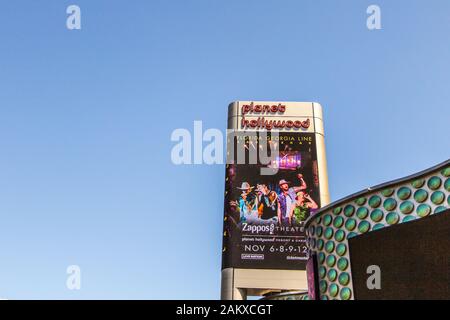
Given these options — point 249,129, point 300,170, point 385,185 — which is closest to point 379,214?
point 385,185

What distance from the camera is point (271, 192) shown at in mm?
49156

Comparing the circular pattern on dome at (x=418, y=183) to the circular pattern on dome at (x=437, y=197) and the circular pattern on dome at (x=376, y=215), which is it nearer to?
the circular pattern on dome at (x=437, y=197)

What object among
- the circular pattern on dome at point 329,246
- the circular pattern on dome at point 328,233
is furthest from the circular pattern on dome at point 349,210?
the circular pattern on dome at point 329,246

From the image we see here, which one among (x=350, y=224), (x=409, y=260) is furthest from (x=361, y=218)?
(x=409, y=260)

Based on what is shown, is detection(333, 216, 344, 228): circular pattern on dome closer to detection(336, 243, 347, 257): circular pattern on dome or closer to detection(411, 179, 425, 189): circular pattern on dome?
detection(336, 243, 347, 257): circular pattern on dome

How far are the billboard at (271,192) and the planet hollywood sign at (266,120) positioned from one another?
10 cm

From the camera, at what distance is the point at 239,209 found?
48.8m

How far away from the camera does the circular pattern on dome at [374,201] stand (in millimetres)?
21953

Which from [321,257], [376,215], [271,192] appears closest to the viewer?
[376,215]

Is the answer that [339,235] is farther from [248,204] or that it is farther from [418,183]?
[248,204]

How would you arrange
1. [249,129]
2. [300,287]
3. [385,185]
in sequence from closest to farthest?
[385,185] < [300,287] < [249,129]

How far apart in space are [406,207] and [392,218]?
73 cm
